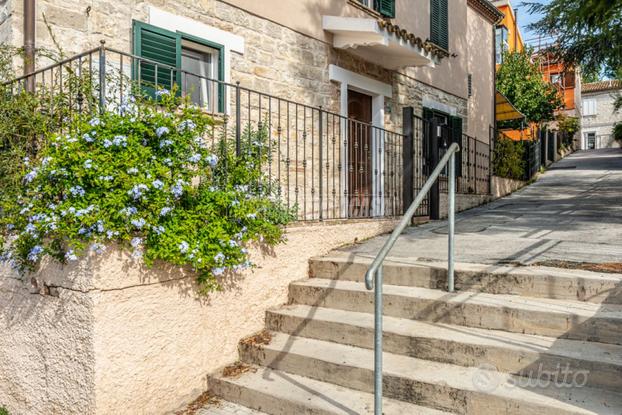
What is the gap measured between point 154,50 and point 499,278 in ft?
13.0

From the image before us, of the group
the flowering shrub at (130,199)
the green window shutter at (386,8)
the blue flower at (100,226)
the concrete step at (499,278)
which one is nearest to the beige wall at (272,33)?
the green window shutter at (386,8)

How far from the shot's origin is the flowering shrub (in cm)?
308

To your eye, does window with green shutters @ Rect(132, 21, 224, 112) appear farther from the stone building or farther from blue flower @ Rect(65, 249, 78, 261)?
the stone building

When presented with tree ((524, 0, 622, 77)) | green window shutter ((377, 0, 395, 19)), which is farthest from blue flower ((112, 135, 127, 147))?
green window shutter ((377, 0, 395, 19))

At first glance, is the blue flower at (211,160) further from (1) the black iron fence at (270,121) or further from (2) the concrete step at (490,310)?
(2) the concrete step at (490,310)

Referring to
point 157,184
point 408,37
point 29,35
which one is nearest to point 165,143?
point 157,184

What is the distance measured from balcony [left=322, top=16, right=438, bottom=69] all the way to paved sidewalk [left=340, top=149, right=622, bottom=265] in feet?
8.78

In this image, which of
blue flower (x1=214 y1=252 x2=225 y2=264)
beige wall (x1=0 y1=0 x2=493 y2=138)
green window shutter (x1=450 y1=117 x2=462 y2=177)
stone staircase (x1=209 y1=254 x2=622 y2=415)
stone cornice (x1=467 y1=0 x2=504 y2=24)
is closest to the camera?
stone staircase (x1=209 y1=254 x2=622 y2=415)

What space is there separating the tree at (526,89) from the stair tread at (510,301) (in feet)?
60.5

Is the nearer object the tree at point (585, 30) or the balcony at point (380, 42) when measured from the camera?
the tree at point (585, 30)

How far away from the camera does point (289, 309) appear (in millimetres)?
4297

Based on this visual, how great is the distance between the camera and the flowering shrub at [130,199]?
10.1 ft

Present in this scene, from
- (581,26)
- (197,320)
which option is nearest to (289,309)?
(197,320)

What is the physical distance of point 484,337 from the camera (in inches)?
128
